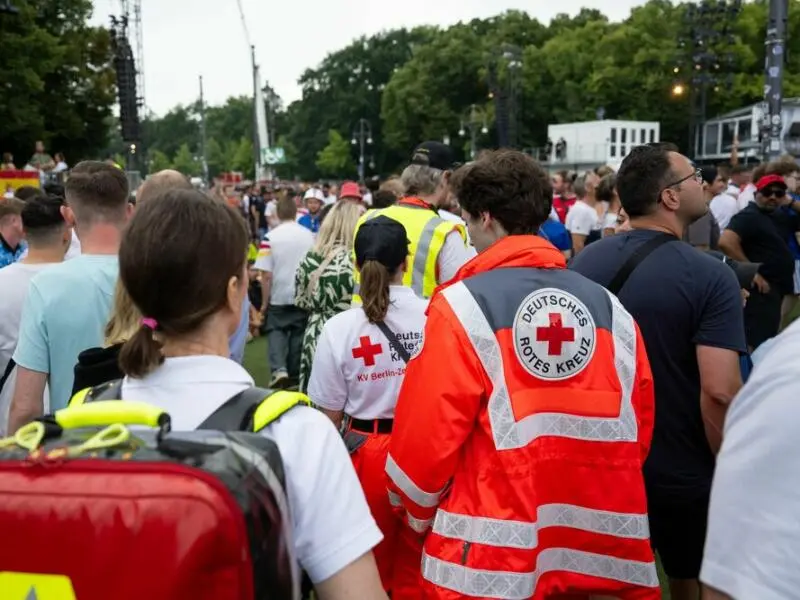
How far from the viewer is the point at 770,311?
8.10m

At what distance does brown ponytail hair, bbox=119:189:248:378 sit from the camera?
161 centimetres

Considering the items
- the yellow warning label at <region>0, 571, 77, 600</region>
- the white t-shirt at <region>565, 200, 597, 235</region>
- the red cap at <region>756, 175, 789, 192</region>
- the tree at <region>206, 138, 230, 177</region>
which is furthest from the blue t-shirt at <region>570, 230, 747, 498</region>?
the tree at <region>206, 138, 230, 177</region>

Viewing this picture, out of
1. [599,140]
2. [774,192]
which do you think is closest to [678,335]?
[774,192]

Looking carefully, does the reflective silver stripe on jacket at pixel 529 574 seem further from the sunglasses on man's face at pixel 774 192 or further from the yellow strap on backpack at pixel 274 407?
the sunglasses on man's face at pixel 774 192

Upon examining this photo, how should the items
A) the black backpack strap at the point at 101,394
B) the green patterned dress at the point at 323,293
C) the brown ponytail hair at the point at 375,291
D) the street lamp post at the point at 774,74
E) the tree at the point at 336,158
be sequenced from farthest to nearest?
the tree at the point at 336,158 < the street lamp post at the point at 774,74 < the green patterned dress at the point at 323,293 < the brown ponytail hair at the point at 375,291 < the black backpack strap at the point at 101,394

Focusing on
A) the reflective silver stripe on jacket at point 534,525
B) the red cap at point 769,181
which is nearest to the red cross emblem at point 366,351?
the reflective silver stripe on jacket at point 534,525

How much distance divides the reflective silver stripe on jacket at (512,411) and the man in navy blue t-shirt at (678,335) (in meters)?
0.66

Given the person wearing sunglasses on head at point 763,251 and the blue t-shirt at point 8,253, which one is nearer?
the blue t-shirt at point 8,253

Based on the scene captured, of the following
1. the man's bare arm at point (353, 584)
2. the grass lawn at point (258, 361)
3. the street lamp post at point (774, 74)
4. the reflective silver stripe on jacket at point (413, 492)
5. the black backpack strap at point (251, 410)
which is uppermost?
the street lamp post at point (774, 74)

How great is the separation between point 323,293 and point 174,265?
362cm

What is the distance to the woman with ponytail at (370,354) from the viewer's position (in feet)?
11.5

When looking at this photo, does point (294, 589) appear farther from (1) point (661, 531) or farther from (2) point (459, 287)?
(1) point (661, 531)

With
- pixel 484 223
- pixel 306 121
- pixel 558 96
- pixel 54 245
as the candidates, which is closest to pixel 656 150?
pixel 484 223

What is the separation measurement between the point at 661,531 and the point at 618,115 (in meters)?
60.0
